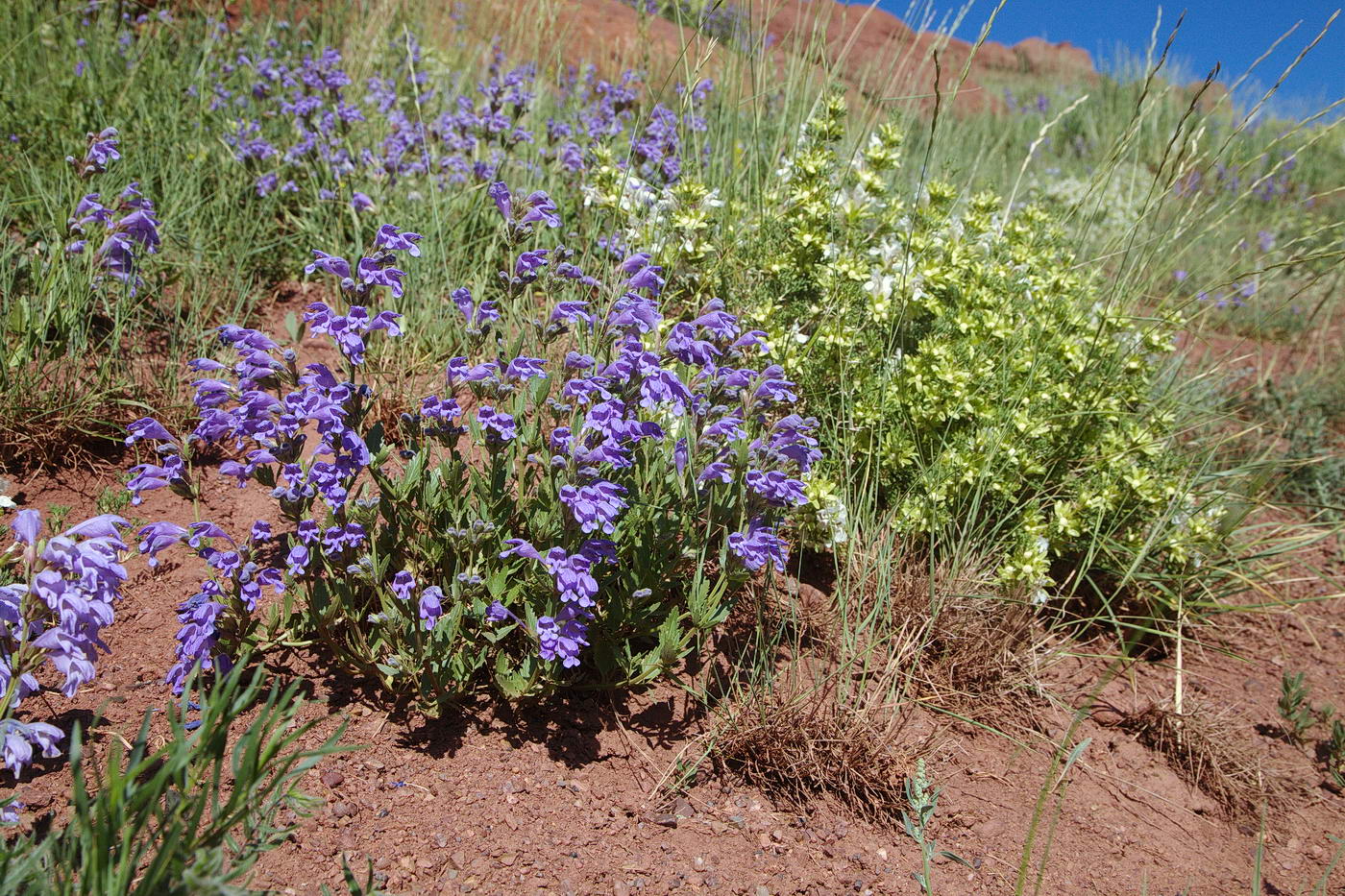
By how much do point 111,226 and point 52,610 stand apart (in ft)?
5.62

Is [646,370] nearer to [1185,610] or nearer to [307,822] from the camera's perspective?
[307,822]

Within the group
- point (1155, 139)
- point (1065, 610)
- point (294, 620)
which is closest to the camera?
point (294, 620)

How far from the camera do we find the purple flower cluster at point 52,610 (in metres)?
→ 1.62

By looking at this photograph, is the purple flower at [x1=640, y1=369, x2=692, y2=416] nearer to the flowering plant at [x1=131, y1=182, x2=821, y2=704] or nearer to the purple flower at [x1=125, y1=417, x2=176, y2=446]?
the flowering plant at [x1=131, y1=182, x2=821, y2=704]

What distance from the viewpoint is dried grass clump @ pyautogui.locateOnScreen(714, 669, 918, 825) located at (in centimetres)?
230

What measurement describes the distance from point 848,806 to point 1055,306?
6.84 ft

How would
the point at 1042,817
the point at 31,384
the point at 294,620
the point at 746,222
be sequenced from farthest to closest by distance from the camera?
the point at 746,222 → the point at 31,384 → the point at 1042,817 → the point at 294,620

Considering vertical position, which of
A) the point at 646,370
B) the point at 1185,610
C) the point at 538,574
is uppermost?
the point at 646,370

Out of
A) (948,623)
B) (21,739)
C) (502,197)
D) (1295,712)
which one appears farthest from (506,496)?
(1295,712)

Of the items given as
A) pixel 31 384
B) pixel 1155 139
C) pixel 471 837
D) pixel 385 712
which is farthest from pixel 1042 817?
pixel 1155 139

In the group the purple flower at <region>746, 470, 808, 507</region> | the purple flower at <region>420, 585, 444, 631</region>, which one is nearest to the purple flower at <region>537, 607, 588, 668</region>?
the purple flower at <region>420, 585, 444, 631</region>

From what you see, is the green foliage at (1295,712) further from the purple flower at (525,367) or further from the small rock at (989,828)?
the purple flower at (525,367)

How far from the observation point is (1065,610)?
10.8 ft

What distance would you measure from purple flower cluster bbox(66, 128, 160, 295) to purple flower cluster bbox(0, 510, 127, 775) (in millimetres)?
1523
